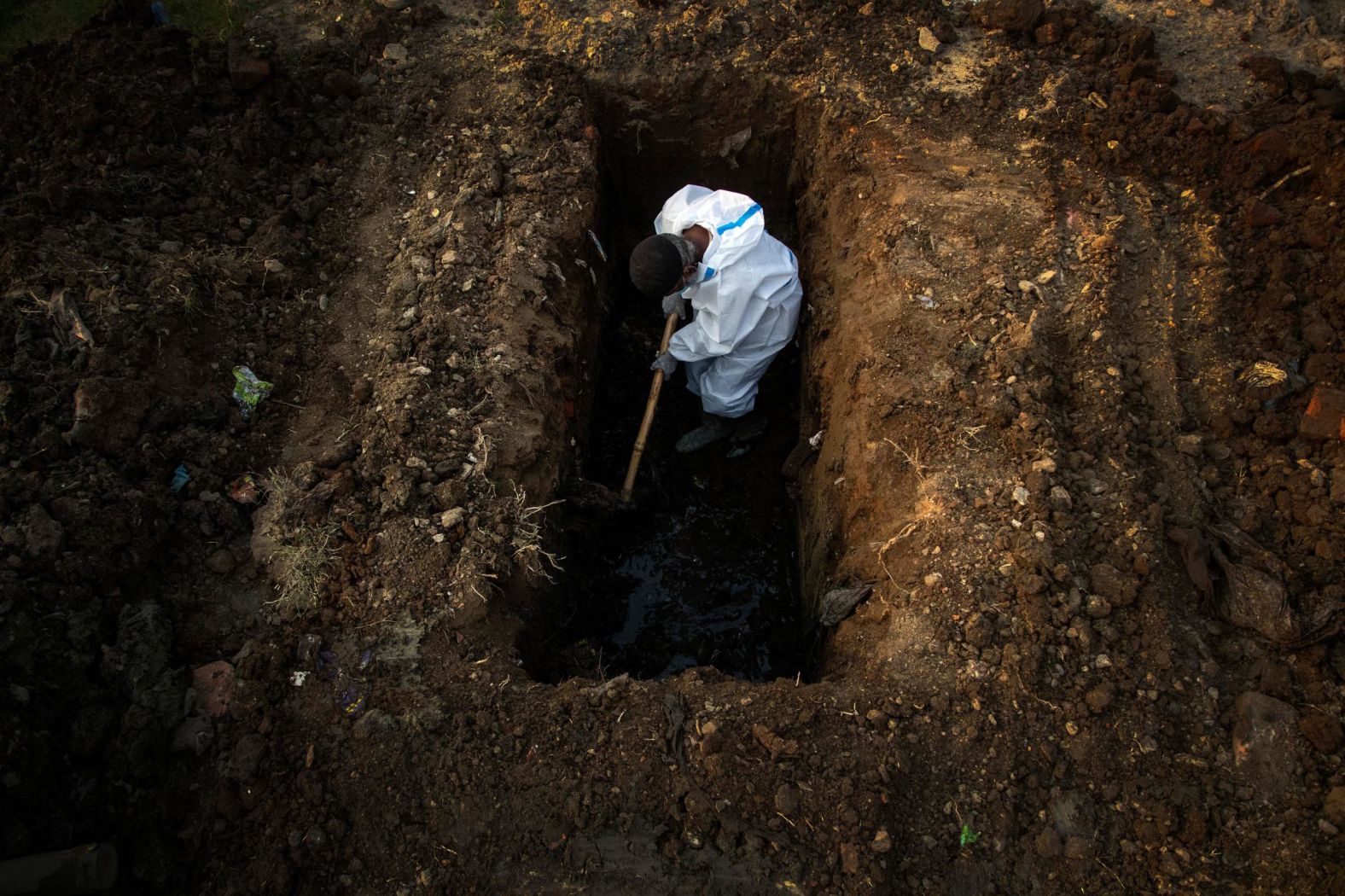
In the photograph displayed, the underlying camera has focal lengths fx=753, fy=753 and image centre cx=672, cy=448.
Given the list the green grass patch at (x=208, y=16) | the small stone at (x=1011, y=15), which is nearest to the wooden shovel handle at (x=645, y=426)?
the small stone at (x=1011, y=15)

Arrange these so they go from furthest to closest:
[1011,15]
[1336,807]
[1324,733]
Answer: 1. [1011,15]
2. [1324,733]
3. [1336,807]

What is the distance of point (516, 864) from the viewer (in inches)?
101

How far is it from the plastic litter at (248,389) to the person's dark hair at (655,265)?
6.09 feet

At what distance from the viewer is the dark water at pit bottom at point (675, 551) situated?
4.00m

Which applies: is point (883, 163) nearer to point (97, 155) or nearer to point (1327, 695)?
point (1327, 695)

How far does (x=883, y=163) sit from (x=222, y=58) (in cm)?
408

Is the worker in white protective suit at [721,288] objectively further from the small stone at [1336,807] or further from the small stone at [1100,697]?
the small stone at [1336,807]

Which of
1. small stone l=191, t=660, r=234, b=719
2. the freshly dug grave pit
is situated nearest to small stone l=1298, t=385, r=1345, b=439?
the freshly dug grave pit

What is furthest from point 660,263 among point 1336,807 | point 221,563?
point 1336,807

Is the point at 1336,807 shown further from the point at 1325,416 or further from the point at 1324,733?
the point at 1325,416

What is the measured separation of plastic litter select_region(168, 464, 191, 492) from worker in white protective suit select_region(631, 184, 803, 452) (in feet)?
7.33

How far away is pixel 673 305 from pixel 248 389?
7.30 ft

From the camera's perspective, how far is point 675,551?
14.7 feet

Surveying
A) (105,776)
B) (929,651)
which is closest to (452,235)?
(105,776)
